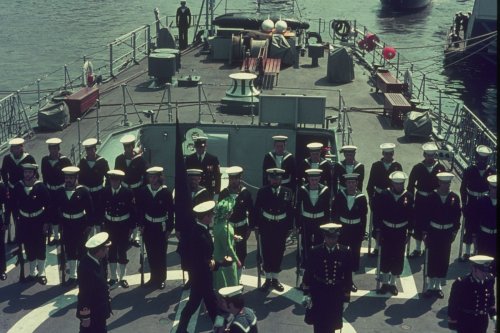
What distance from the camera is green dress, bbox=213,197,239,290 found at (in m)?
10.4

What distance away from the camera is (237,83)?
61.1ft

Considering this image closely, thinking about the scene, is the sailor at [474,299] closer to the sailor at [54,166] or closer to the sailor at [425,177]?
the sailor at [425,177]

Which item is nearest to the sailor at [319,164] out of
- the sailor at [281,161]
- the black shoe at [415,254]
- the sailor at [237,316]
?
the sailor at [281,161]

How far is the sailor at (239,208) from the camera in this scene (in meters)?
11.4

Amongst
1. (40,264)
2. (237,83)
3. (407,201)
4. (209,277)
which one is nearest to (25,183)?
(40,264)

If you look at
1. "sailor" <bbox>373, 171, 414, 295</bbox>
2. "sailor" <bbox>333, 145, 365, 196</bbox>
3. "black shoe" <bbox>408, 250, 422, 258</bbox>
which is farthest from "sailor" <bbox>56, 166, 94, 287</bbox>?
"black shoe" <bbox>408, 250, 422, 258</bbox>

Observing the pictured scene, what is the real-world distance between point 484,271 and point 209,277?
11.4 ft

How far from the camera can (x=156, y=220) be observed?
11.6 metres

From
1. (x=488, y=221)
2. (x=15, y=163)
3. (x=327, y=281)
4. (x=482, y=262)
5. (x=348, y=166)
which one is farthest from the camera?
(x=15, y=163)

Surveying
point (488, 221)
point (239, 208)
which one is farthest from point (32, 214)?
point (488, 221)

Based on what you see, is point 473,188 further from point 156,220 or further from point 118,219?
point 118,219

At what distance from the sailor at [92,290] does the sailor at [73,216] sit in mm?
2480

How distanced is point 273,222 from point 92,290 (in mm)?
3582

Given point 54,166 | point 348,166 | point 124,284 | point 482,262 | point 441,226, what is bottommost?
point 124,284
